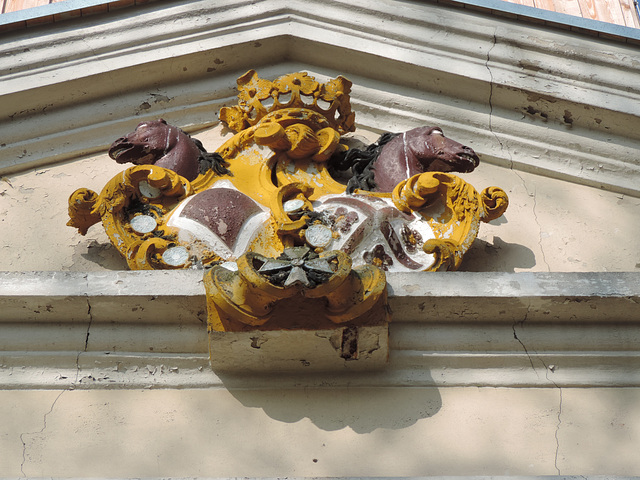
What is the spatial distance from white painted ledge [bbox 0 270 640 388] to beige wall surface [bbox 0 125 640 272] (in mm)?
399

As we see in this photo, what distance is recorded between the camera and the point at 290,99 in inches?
125

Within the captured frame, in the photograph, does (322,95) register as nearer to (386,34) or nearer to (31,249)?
(386,34)

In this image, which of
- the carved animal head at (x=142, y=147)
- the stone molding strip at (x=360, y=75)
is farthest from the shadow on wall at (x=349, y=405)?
the stone molding strip at (x=360, y=75)

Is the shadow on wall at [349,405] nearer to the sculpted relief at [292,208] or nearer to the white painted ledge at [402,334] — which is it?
the white painted ledge at [402,334]

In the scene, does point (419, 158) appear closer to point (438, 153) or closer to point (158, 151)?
point (438, 153)

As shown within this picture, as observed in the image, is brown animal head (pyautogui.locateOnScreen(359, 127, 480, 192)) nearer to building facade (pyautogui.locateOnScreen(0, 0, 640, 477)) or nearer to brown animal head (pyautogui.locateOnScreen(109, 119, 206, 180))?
building facade (pyautogui.locateOnScreen(0, 0, 640, 477))

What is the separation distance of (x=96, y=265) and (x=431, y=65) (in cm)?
151

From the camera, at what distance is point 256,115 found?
3.26m

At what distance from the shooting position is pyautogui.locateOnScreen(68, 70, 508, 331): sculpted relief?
2320 millimetres

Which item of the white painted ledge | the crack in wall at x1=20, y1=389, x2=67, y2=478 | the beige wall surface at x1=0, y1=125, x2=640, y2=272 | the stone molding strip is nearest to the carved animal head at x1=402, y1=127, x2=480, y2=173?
the beige wall surface at x1=0, y1=125, x2=640, y2=272

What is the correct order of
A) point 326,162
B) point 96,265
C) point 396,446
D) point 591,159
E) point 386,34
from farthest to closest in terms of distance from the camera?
point 386,34 → point 591,159 → point 326,162 → point 96,265 → point 396,446

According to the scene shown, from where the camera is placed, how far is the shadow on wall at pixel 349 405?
239 centimetres

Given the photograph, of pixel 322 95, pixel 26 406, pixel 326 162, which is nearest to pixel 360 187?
pixel 326 162

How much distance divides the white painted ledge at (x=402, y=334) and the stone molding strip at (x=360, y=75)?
3.09 feet
